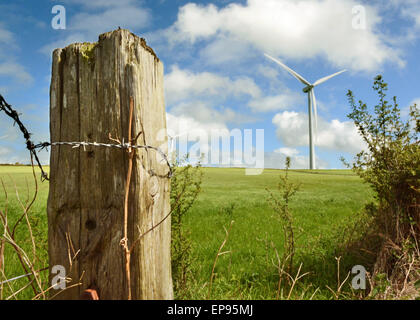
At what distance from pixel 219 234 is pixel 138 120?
6.11 metres

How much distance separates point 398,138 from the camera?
4.48 metres

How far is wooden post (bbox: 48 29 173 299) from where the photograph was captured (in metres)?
1.77

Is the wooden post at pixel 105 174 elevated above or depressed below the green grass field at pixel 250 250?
above

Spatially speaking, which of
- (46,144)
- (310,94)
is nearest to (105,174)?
(46,144)

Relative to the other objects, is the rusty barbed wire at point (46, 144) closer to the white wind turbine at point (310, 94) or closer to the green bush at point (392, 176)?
the green bush at point (392, 176)

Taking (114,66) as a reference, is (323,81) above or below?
above

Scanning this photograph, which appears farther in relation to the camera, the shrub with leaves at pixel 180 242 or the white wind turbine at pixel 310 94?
the white wind turbine at pixel 310 94

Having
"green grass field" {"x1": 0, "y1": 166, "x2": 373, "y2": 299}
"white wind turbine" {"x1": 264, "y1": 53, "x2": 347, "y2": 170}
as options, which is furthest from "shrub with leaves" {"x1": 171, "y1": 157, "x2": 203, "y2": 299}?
"white wind turbine" {"x1": 264, "y1": 53, "x2": 347, "y2": 170}

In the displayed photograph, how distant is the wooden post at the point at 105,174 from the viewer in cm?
177

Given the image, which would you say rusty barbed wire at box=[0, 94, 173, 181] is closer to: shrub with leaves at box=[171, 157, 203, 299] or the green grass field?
the green grass field

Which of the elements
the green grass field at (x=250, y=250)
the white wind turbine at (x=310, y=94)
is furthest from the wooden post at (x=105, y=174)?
the white wind turbine at (x=310, y=94)
